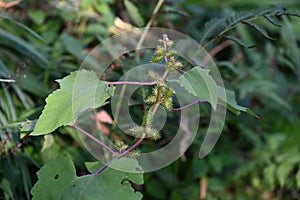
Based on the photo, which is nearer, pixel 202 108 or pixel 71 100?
pixel 71 100

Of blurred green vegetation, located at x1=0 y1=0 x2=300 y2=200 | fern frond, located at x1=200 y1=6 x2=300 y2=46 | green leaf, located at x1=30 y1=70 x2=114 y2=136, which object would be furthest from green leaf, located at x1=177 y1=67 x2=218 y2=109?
blurred green vegetation, located at x1=0 y1=0 x2=300 y2=200

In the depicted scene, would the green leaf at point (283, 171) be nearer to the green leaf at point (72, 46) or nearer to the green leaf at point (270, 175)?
the green leaf at point (270, 175)

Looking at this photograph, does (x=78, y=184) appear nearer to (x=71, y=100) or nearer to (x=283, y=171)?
(x=71, y=100)

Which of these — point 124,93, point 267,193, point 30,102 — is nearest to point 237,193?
point 267,193

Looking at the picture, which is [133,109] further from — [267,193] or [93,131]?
[267,193]

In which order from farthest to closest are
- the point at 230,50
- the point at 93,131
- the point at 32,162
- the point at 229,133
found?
the point at 230,50
the point at 229,133
the point at 93,131
the point at 32,162

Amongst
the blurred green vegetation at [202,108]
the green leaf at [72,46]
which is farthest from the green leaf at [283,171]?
the green leaf at [72,46]

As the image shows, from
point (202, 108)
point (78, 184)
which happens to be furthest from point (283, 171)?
point (78, 184)
